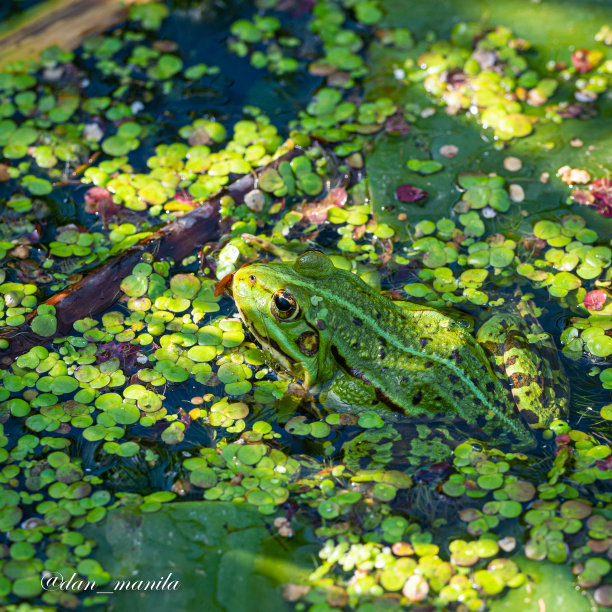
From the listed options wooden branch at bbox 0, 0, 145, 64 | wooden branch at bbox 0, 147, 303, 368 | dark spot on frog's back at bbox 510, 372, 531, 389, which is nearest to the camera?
dark spot on frog's back at bbox 510, 372, 531, 389

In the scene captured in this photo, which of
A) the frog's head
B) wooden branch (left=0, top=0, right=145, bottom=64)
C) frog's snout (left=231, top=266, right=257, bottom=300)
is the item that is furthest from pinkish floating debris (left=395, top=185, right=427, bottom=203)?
wooden branch (left=0, top=0, right=145, bottom=64)

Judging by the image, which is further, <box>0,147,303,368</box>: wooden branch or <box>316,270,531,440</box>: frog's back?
<box>0,147,303,368</box>: wooden branch

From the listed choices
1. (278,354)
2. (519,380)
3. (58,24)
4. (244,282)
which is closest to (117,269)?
(244,282)

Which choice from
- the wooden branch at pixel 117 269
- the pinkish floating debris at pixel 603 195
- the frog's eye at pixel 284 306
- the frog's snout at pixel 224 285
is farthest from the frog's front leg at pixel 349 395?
the pinkish floating debris at pixel 603 195

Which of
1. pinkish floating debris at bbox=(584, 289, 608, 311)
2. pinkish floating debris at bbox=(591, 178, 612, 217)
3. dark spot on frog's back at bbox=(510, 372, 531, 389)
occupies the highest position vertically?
pinkish floating debris at bbox=(591, 178, 612, 217)

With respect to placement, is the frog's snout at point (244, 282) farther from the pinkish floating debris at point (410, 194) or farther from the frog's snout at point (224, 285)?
the pinkish floating debris at point (410, 194)

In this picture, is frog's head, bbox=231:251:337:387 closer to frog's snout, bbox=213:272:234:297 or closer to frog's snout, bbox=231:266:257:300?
frog's snout, bbox=231:266:257:300
